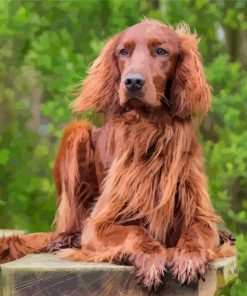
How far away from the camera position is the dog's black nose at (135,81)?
Answer: 9.88ft

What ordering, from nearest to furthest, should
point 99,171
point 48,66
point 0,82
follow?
point 99,171 → point 48,66 → point 0,82

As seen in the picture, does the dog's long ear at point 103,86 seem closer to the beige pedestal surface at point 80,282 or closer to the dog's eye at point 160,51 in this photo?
the dog's eye at point 160,51

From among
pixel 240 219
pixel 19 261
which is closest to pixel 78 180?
pixel 19 261

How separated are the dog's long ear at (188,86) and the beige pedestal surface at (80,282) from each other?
0.62 meters

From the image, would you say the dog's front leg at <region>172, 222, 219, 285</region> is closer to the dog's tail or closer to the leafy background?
the dog's tail

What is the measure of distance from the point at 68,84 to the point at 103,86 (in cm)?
297

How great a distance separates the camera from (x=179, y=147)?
3191 mm

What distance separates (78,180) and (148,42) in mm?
710

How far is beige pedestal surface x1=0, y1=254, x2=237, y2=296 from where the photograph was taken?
9.86 feet

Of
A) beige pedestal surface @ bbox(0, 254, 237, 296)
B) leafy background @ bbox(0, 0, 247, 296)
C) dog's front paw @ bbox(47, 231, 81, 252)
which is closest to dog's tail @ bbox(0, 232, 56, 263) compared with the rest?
dog's front paw @ bbox(47, 231, 81, 252)

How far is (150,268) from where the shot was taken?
295 centimetres

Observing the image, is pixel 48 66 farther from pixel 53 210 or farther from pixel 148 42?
pixel 148 42

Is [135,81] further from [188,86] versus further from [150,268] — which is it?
[150,268]

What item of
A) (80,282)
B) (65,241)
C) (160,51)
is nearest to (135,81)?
(160,51)
